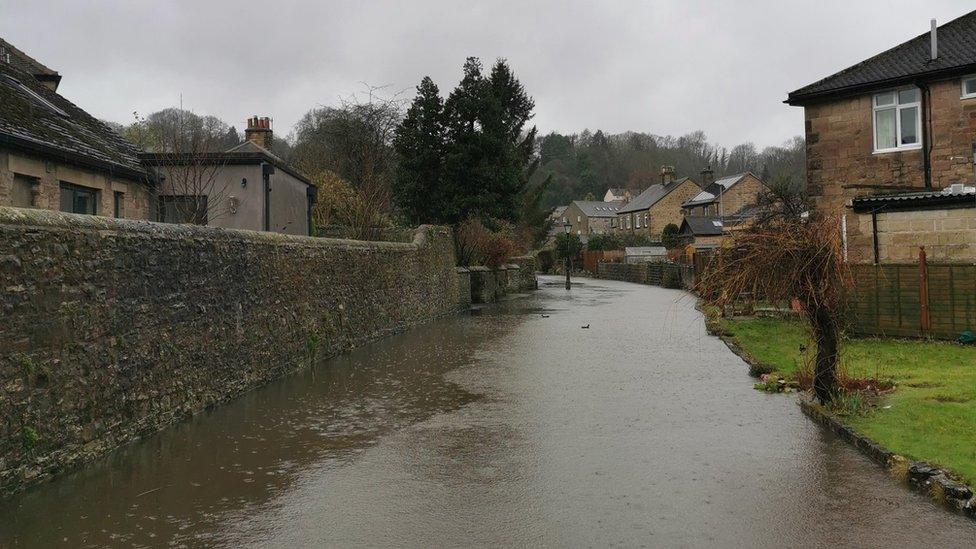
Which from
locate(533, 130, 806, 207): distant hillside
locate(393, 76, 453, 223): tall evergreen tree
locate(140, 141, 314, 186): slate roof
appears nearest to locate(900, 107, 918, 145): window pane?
locate(140, 141, 314, 186): slate roof

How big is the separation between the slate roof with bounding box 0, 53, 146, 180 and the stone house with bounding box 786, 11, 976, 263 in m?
17.3

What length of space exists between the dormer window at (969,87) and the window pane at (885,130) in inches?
68.3

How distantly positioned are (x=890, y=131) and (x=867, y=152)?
80 cm

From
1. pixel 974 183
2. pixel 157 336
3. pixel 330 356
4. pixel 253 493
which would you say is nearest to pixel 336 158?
pixel 330 356

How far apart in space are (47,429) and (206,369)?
341 centimetres

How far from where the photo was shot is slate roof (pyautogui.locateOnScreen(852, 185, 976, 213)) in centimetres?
1633

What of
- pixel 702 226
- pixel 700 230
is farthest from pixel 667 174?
pixel 700 230

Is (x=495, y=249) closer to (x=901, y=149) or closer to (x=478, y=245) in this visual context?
(x=478, y=245)

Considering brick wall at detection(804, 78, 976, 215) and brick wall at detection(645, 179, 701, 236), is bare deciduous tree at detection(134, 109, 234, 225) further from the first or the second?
brick wall at detection(645, 179, 701, 236)

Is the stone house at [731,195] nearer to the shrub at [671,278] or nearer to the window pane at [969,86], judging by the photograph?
the shrub at [671,278]

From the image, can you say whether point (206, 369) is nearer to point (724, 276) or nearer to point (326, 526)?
point (326, 526)

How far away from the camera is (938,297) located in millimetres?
15172

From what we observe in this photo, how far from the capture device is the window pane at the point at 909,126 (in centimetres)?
2062

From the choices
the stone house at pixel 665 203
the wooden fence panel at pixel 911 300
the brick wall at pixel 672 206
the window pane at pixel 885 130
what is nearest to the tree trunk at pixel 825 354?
the wooden fence panel at pixel 911 300
